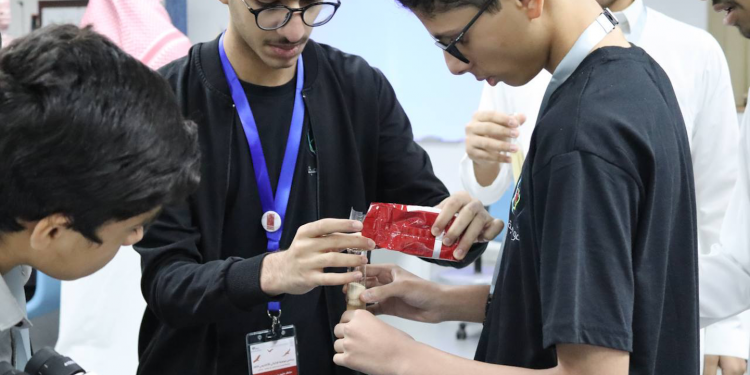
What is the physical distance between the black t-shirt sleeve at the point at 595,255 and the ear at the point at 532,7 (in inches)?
9.5

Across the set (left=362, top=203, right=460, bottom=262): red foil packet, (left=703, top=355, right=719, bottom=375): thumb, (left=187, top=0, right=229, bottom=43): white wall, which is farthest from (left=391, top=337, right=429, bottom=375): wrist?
(left=187, top=0, right=229, bottom=43): white wall

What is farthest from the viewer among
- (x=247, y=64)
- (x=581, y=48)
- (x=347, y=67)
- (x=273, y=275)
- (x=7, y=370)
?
(x=347, y=67)

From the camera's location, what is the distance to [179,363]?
1.47 meters

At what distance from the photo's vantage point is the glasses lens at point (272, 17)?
1.45 metres

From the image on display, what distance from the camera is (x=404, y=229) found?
4.22ft

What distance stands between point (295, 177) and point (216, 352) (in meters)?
0.40

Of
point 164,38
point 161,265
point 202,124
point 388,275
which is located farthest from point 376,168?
point 164,38

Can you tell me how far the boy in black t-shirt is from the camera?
2.97ft

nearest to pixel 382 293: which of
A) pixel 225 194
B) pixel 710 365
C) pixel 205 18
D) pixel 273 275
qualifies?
pixel 273 275

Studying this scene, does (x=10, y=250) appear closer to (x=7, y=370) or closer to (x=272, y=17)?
(x=7, y=370)

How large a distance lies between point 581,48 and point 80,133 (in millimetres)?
690

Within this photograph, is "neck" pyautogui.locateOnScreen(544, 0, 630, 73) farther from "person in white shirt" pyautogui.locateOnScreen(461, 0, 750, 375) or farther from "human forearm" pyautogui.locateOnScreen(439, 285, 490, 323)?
"person in white shirt" pyautogui.locateOnScreen(461, 0, 750, 375)

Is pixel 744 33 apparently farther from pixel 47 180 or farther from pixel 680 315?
pixel 47 180

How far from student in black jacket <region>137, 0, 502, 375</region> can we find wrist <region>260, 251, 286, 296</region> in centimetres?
3
